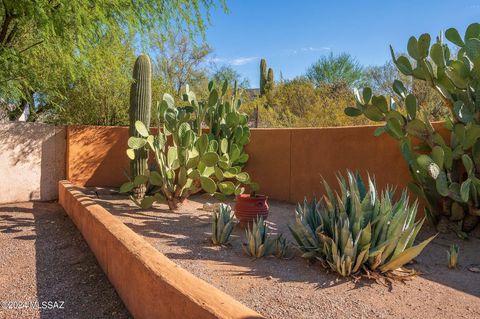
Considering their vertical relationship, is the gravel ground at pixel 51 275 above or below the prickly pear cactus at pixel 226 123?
below

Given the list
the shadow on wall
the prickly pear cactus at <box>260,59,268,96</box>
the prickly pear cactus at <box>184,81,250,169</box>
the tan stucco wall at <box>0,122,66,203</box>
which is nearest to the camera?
the prickly pear cactus at <box>184,81,250,169</box>

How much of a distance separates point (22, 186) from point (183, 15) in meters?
5.13

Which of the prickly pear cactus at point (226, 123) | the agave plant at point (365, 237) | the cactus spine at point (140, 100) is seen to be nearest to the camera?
the agave plant at point (365, 237)

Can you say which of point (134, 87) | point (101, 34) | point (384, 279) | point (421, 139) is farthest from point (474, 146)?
point (134, 87)

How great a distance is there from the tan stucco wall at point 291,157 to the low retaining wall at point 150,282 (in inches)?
154

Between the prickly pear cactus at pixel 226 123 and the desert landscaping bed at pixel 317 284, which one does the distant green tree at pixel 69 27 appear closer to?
the prickly pear cactus at pixel 226 123

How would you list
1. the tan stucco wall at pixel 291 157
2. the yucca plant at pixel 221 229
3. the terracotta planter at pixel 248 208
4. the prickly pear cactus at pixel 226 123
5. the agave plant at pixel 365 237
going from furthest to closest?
1. the prickly pear cactus at pixel 226 123
2. the tan stucco wall at pixel 291 157
3. the terracotta planter at pixel 248 208
4. the yucca plant at pixel 221 229
5. the agave plant at pixel 365 237

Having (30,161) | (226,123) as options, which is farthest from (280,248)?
(30,161)

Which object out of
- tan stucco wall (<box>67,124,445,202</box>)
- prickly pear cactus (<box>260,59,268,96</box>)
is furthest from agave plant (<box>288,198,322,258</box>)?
prickly pear cactus (<box>260,59,268,96</box>)

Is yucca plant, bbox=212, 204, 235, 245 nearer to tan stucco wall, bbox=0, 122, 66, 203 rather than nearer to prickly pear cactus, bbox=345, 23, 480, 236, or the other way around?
prickly pear cactus, bbox=345, 23, 480, 236

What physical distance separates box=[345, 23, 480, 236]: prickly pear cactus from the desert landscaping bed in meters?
0.41

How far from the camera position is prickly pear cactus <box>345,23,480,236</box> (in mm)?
4824

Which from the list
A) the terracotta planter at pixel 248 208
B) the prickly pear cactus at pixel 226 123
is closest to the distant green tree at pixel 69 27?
the prickly pear cactus at pixel 226 123

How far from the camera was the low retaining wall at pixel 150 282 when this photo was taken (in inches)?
93.4
